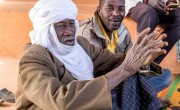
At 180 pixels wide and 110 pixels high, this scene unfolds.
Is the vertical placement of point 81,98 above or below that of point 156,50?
below

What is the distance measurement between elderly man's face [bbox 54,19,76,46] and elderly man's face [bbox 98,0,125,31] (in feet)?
2.90

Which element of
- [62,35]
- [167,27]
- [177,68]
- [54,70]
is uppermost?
[62,35]

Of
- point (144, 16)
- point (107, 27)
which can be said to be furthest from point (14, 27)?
point (107, 27)

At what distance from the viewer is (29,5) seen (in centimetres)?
558

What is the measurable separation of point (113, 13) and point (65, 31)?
3.14ft

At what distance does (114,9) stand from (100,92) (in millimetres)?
1396

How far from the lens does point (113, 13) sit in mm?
3043

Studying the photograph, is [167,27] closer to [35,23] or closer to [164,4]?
[164,4]

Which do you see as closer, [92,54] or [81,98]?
[81,98]

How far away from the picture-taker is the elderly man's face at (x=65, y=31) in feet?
7.11

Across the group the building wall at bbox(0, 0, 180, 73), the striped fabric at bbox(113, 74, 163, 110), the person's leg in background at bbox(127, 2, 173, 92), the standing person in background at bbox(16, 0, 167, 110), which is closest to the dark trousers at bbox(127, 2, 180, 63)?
the person's leg in background at bbox(127, 2, 173, 92)

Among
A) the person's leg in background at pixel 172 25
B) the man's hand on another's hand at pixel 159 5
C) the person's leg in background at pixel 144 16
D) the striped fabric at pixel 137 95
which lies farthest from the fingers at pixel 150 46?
the person's leg in background at pixel 172 25

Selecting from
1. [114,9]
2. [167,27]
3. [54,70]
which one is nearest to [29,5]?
[167,27]

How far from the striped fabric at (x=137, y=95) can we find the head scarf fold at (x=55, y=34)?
0.88 ft
